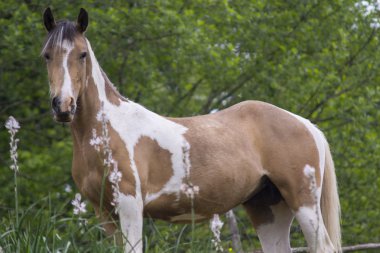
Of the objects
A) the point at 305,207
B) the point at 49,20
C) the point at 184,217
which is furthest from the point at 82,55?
the point at 305,207

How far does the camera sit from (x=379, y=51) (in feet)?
38.5

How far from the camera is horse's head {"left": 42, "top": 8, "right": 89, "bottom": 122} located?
5039 mm

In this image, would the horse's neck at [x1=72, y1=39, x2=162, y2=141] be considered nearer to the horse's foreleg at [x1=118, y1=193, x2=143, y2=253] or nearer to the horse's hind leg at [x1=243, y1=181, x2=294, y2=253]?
the horse's foreleg at [x1=118, y1=193, x2=143, y2=253]

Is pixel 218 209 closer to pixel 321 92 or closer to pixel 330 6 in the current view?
pixel 321 92

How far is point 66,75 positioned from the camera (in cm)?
515

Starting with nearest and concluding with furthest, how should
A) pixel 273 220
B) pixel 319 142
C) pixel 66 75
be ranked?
pixel 66 75 → pixel 319 142 → pixel 273 220

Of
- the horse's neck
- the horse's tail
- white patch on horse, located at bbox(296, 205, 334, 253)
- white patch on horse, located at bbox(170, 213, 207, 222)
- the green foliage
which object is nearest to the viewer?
the horse's neck

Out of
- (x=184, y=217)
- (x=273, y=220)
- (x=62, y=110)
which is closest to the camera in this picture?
(x=62, y=110)

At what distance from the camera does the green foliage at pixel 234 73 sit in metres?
11.1

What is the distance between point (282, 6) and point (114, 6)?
263 centimetres

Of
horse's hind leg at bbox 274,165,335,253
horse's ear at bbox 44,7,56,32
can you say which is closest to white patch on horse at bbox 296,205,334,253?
horse's hind leg at bbox 274,165,335,253

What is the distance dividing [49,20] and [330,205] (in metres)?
2.61

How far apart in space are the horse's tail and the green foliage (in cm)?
482

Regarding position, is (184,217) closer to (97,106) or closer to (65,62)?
(97,106)
